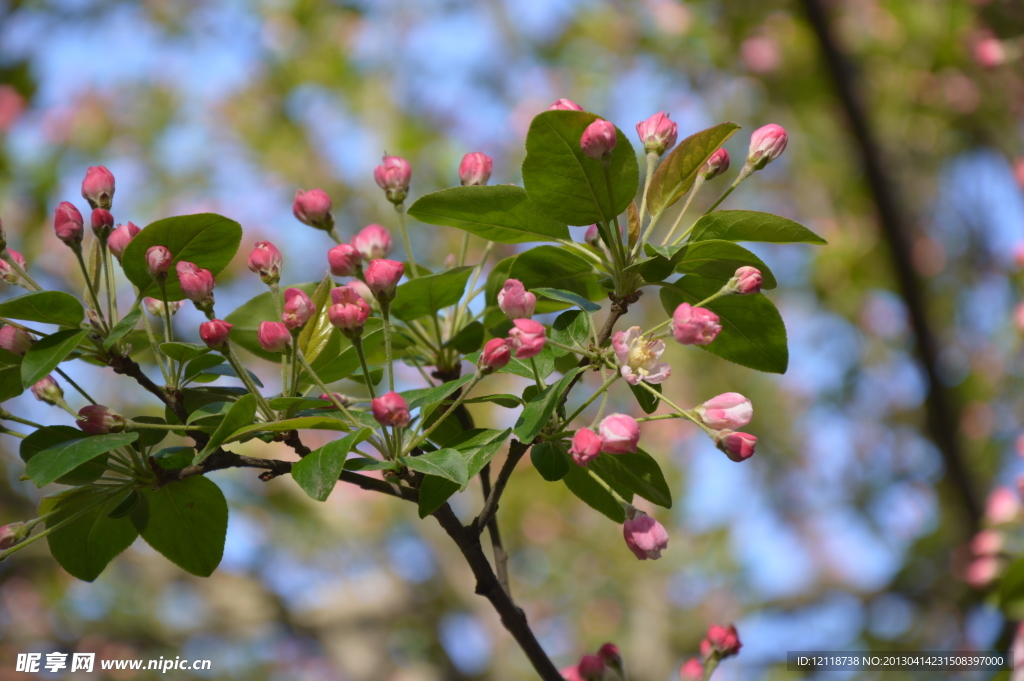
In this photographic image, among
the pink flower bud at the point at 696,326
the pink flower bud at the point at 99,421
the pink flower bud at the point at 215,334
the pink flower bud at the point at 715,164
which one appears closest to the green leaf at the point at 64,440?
the pink flower bud at the point at 99,421

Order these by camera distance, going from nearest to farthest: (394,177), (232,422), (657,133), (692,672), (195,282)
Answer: (232,422) → (195,282) → (657,133) → (394,177) → (692,672)

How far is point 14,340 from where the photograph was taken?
0.80 metres

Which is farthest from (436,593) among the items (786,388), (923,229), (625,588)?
(923,229)

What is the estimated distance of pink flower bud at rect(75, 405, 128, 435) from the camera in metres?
0.80

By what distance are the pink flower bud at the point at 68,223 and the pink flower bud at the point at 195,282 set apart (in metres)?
0.15

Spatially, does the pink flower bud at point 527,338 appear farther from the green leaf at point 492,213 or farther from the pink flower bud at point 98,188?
the pink flower bud at point 98,188

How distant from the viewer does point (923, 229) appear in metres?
4.27

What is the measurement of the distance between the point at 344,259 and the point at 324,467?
0.90 ft

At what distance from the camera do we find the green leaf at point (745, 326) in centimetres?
89

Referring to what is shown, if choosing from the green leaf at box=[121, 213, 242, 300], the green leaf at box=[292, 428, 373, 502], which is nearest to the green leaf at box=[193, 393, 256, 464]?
the green leaf at box=[292, 428, 373, 502]

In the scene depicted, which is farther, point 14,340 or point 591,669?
point 591,669

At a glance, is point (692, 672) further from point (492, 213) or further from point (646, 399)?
point (492, 213)

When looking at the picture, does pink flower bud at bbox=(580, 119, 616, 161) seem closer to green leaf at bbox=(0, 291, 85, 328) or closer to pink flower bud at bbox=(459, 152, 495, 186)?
pink flower bud at bbox=(459, 152, 495, 186)

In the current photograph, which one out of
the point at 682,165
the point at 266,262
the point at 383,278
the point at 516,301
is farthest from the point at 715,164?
the point at 266,262
